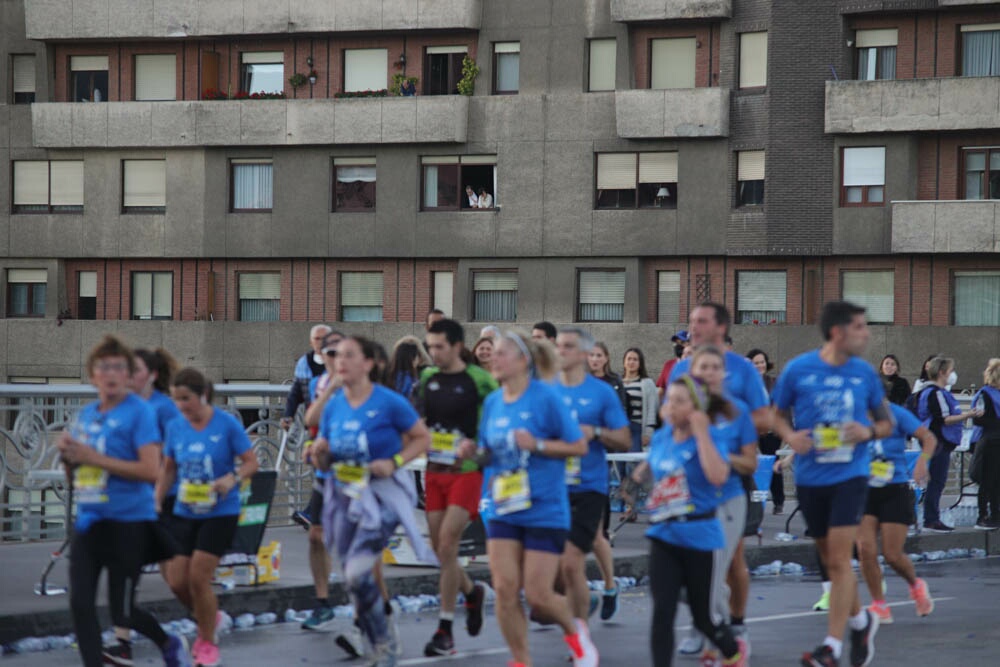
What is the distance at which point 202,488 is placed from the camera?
9906 mm

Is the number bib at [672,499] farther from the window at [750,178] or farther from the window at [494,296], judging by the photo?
the window at [494,296]

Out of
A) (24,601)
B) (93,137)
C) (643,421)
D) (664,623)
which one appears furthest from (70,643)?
(93,137)

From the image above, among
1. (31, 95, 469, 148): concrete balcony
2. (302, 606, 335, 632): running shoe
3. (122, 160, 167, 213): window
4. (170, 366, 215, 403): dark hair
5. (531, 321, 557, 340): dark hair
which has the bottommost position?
(302, 606, 335, 632): running shoe

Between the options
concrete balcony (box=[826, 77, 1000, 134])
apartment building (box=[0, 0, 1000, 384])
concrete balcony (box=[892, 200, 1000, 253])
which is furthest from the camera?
apartment building (box=[0, 0, 1000, 384])

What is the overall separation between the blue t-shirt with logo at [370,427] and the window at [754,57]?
34685 millimetres

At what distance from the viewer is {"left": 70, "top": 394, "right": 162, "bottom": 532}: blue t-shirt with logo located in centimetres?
891

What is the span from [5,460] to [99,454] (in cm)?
626

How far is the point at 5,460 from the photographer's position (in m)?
14.7

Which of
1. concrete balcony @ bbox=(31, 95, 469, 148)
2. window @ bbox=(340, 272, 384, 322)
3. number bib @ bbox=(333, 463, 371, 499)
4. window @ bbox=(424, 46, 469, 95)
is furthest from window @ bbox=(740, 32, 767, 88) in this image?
number bib @ bbox=(333, 463, 371, 499)

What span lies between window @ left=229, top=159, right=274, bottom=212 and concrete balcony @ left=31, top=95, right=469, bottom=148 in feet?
2.87

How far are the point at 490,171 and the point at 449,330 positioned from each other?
34.9m

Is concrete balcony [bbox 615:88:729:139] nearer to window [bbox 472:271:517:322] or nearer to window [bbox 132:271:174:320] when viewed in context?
window [bbox 472:271:517:322]

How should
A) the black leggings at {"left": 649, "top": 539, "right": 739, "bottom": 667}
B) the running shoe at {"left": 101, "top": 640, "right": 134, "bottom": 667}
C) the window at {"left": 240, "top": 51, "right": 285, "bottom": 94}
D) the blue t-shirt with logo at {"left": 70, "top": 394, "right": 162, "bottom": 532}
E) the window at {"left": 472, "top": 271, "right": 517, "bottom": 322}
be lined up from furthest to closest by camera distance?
the window at {"left": 240, "top": 51, "right": 285, "bottom": 94}, the window at {"left": 472, "top": 271, "right": 517, "bottom": 322}, the running shoe at {"left": 101, "top": 640, "right": 134, "bottom": 667}, the blue t-shirt with logo at {"left": 70, "top": 394, "right": 162, "bottom": 532}, the black leggings at {"left": 649, "top": 539, "right": 739, "bottom": 667}

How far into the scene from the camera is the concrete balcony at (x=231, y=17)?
1779 inches
